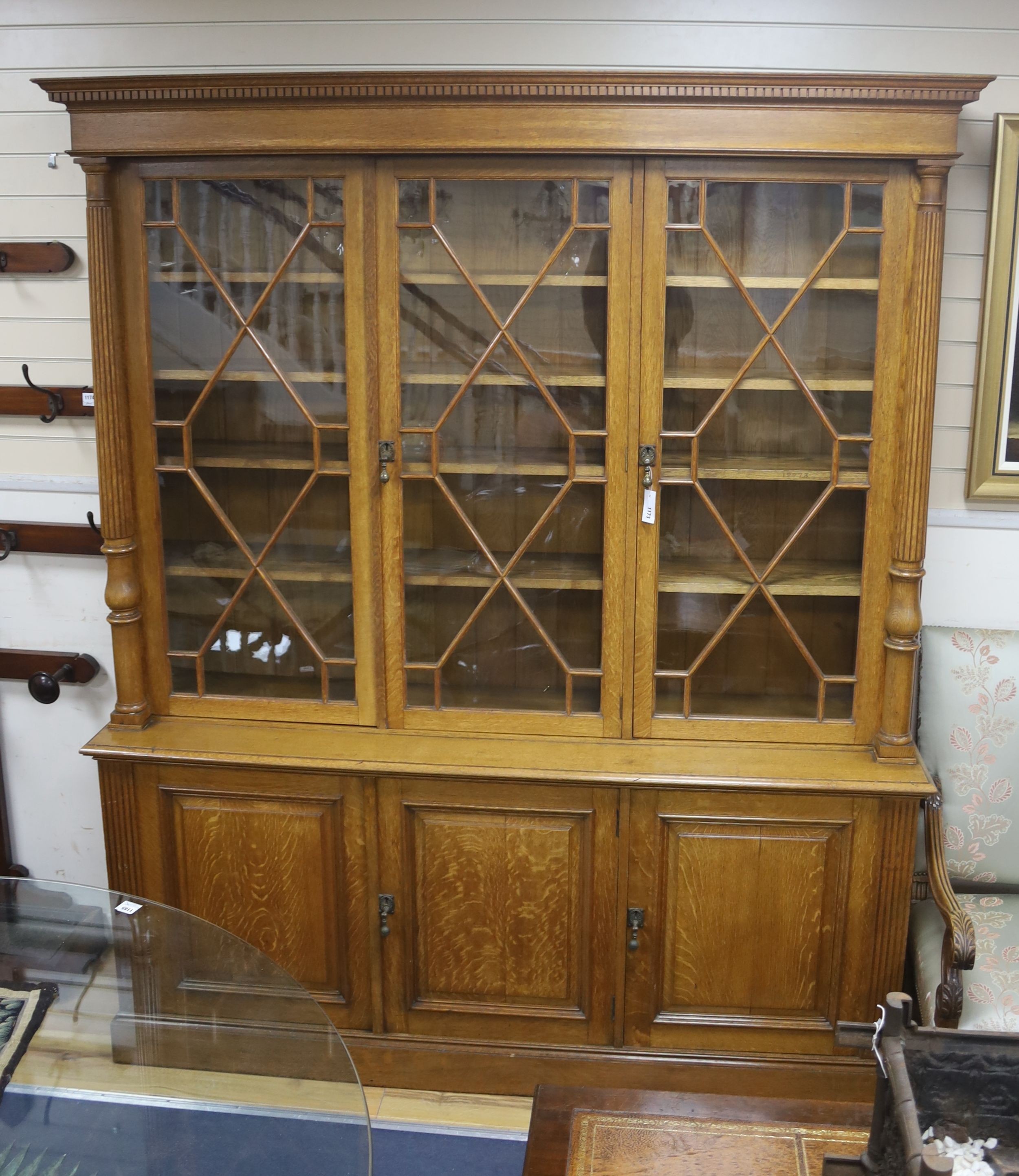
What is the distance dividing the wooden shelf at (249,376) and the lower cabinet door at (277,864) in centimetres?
86

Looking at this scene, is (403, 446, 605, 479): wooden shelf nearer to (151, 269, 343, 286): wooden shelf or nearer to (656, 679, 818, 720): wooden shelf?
(151, 269, 343, 286): wooden shelf

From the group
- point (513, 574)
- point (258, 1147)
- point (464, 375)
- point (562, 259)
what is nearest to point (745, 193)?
point (562, 259)

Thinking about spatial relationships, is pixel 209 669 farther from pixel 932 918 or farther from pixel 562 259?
pixel 932 918

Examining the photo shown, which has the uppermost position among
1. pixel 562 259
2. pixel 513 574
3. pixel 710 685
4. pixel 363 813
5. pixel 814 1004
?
pixel 562 259

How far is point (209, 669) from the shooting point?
2.64 m

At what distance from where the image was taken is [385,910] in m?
2.58

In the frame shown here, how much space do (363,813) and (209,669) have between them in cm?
49

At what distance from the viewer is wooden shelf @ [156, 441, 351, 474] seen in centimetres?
251

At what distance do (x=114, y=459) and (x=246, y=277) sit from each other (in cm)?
49

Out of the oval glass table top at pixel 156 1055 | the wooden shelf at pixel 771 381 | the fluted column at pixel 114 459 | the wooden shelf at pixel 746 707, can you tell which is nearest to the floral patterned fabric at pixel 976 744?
the wooden shelf at pixel 746 707

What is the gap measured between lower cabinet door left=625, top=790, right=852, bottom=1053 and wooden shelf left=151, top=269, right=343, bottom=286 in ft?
4.23

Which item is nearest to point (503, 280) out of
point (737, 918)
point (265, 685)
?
point (265, 685)

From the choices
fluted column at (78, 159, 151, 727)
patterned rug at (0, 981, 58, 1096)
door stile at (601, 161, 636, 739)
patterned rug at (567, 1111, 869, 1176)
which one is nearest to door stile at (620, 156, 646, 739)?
door stile at (601, 161, 636, 739)

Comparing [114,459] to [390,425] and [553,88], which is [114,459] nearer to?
[390,425]
